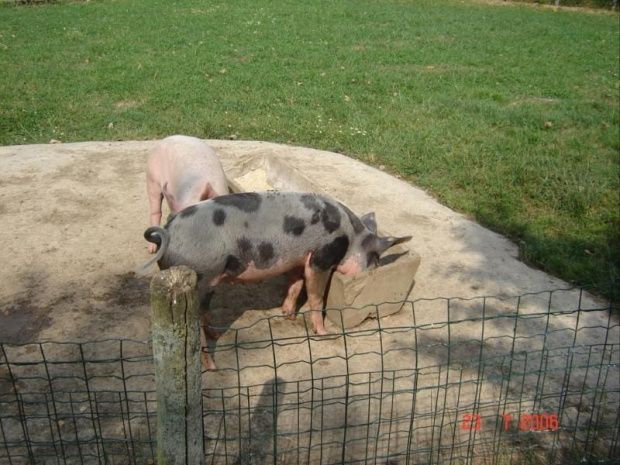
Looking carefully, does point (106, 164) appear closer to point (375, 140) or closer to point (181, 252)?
point (375, 140)

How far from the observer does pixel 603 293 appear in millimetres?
5891

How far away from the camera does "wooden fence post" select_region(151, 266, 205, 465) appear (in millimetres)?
2316

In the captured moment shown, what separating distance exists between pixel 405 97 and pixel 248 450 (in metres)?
8.65

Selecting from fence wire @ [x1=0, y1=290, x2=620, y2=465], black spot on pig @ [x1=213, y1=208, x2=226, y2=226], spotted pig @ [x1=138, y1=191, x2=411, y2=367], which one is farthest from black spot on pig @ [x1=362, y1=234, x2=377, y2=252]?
black spot on pig @ [x1=213, y1=208, x2=226, y2=226]

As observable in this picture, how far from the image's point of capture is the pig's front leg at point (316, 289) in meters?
4.93

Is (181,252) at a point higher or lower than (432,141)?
higher

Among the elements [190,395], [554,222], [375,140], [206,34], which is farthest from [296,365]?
[206,34]

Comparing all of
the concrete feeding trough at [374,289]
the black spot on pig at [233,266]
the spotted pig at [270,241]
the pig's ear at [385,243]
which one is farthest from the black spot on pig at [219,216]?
the pig's ear at [385,243]

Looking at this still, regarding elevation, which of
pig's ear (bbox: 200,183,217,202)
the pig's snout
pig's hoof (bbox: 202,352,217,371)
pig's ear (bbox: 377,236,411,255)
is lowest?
pig's hoof (bbox: 202,352,217,371)

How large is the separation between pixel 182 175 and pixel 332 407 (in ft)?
8.22

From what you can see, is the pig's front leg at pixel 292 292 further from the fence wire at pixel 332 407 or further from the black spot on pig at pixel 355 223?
the black spot on pig at pixel 355 223

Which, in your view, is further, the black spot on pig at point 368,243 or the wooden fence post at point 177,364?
the black spot on pig at point 368,243
